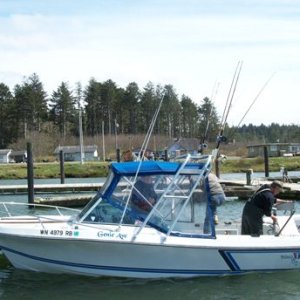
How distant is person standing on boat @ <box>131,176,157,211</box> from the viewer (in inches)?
428

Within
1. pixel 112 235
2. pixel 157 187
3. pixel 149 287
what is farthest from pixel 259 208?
pixel 112 235

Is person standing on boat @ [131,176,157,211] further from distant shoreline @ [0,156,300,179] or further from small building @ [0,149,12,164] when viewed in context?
small building @ [0,149,12,164]

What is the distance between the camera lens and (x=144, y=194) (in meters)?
10.9

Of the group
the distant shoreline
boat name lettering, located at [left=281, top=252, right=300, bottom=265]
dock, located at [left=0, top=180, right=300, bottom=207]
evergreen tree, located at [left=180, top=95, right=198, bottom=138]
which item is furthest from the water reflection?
evergreen tree, located at [left=180, top=95, right=198, bottom=138]

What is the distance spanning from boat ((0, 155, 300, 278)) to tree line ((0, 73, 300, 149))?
96211 mm

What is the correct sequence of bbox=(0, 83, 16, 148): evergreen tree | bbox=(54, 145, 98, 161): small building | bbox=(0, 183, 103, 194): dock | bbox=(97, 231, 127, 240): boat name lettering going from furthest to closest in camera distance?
bbox=(0, 83, 16, 148): evergreen tree, bbox=(54, 145, 98, 161): small building, bbox=(0, 183, 103, 194): dock, bbox=(97, 231, 127, 240): boat name lettering

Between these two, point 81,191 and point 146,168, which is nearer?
point 146,168

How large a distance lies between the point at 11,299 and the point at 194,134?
117764 millimetres

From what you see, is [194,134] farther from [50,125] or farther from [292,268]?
[292,268]

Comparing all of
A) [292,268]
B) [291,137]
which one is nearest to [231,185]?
[292,268]

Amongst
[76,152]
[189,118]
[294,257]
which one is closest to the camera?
[294,257]

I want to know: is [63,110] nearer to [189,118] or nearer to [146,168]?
Answer: [189,118]

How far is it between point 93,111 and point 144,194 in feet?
360

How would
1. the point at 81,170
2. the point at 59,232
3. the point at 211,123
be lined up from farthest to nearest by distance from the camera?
1. the point at 81,170
2. the point at 211,123
3. the point at 59,232
